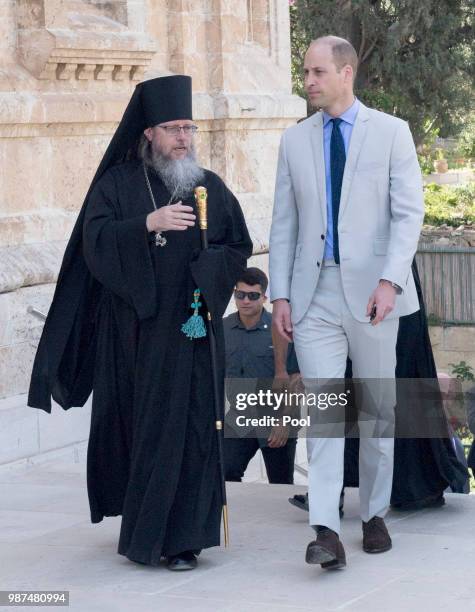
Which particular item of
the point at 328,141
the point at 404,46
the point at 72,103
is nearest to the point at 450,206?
the point at 404,46

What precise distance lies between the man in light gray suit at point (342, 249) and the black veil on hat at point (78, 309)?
557 mm

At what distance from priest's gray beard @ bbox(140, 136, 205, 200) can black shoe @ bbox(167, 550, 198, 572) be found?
4.55 feet

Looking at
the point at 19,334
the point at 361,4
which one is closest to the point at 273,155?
the point at 19,334

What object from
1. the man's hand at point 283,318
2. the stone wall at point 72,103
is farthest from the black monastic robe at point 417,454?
the stone wall at point 72,103

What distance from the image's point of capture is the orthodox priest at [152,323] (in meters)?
5.18

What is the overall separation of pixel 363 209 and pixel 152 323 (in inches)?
36.5

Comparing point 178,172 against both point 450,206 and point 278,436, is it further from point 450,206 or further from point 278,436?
point 450,206

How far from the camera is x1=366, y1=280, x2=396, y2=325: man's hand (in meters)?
4.97

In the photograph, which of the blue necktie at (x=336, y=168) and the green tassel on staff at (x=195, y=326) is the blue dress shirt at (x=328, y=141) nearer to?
the blue necktie at (x=336, y=168)

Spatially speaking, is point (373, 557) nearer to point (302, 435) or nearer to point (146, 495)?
point (146, 495)

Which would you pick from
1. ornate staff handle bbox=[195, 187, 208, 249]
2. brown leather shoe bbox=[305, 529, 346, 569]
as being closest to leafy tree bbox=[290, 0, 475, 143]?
ornate staff handle bbox=[195, 187, 208, 249]

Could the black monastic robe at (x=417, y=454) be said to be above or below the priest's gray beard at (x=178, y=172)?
below

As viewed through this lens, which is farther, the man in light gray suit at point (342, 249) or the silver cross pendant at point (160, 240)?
the silver cross pendant at point (160, 240)

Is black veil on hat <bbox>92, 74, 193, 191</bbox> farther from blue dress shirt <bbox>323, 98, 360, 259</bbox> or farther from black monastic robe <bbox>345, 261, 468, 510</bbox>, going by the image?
black monastic robe <bbox>345, 261, 468, 510</bbox>
